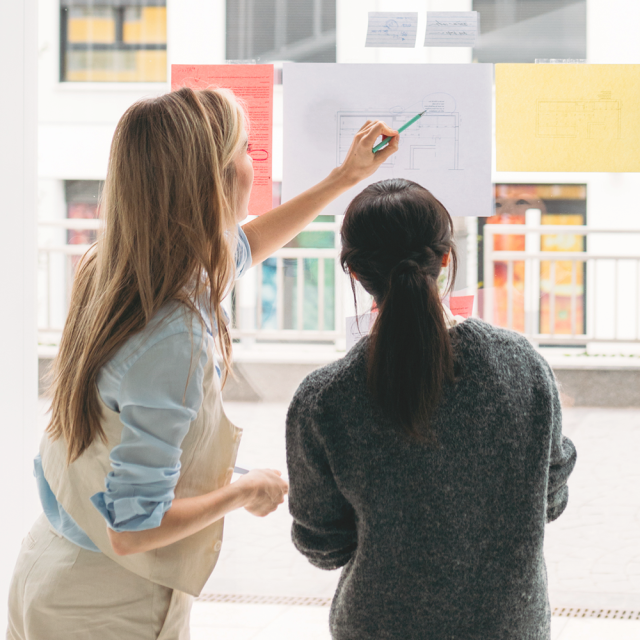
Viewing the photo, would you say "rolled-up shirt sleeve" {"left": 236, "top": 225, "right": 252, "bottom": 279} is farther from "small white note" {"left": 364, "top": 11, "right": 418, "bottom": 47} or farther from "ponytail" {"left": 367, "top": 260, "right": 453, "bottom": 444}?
"small white note" {"left": 364, "top": 11, "right": 418, "bottom": 47}

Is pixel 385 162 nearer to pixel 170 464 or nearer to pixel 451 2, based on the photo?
pixel 451 2

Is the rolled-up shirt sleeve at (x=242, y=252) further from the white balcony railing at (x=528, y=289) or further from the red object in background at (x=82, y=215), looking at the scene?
the red object in background at (x=82, y=215)

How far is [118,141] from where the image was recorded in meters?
0.72

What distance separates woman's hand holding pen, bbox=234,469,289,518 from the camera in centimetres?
74

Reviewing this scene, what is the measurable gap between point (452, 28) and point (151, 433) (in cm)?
88

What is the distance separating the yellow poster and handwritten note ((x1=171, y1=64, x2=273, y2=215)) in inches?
16.1

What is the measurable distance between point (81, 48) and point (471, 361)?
3.65 ft

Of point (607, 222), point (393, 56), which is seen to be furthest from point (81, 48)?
point (607, 222)

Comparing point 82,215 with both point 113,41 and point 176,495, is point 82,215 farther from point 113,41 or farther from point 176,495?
point 176,495

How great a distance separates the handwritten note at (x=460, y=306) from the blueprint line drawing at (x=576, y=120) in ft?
1.03

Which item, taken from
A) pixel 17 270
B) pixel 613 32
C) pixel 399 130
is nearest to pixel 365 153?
pixel 399 130

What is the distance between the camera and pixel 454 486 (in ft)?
2.14

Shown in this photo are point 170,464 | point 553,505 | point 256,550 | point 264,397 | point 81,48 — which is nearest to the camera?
point 170,464

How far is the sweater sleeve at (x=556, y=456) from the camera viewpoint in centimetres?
68
